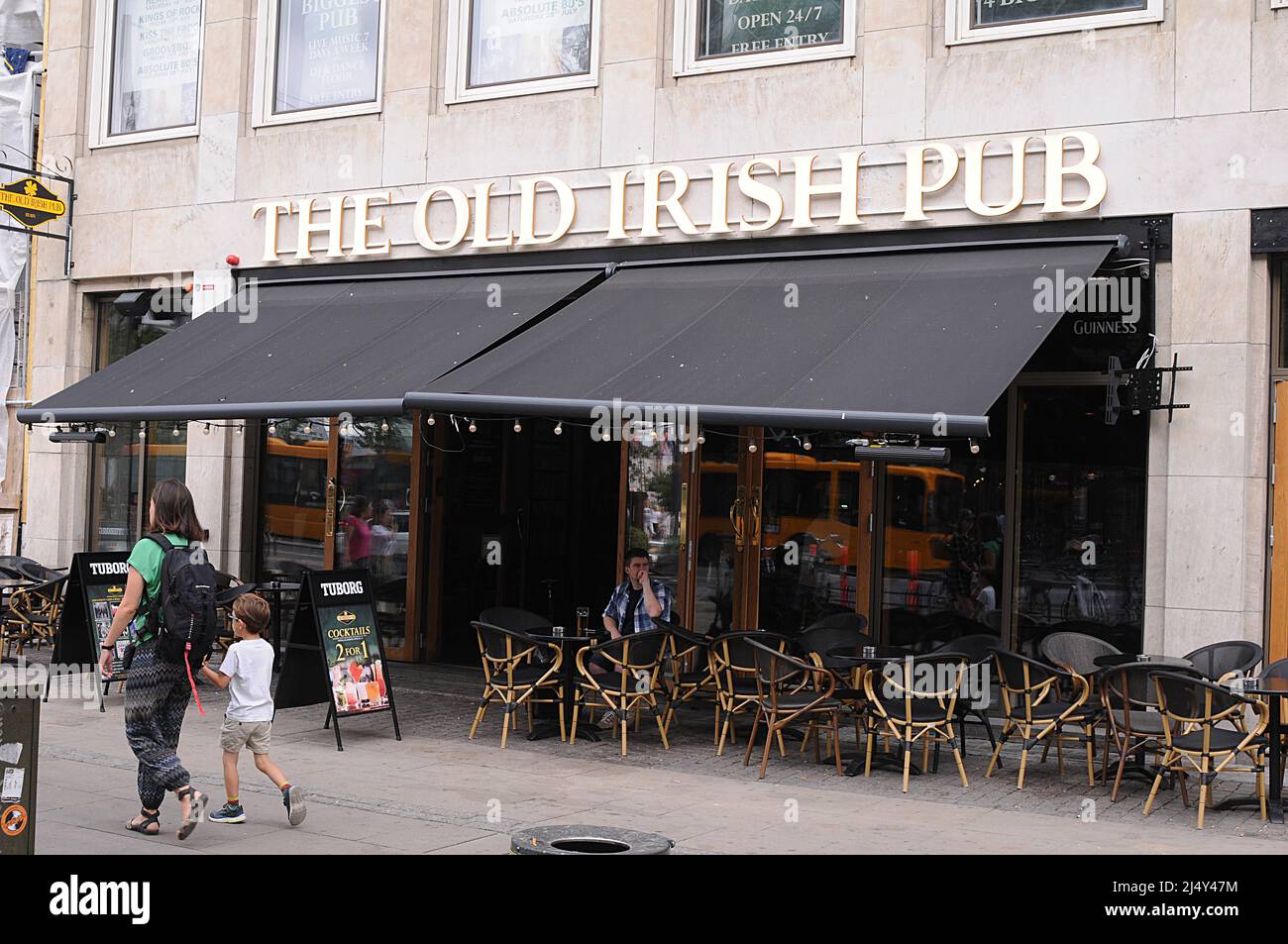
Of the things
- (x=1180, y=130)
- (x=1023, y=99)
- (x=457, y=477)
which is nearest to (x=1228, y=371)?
(x=1180, y=130)

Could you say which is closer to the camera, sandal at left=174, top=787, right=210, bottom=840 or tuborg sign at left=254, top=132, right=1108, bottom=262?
sandal at left=174, top=787, right=210, bottom=840

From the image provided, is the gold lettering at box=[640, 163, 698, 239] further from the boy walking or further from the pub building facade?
the boy walking

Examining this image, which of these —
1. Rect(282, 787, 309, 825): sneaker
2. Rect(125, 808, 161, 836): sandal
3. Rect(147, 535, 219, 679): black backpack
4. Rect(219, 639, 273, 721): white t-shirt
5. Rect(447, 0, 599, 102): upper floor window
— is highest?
Rect(447, 0, 599, 102): upper floor window

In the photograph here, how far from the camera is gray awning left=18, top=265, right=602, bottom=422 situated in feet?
35.1

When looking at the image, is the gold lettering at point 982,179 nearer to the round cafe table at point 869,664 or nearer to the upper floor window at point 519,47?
the round cafe table at point 869,664

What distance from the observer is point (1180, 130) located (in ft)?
32.8

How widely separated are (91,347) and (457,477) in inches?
179

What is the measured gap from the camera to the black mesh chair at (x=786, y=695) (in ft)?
30.6

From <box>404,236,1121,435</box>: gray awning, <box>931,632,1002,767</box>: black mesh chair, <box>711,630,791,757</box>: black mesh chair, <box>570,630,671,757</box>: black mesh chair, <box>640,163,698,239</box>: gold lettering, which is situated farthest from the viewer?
<box>640,163,698,239</box>: gold lettering

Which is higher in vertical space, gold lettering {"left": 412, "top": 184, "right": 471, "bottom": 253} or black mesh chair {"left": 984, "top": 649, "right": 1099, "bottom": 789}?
gold lettering {"left": 412, "top": 184, "right": 471, "bottom": 253}

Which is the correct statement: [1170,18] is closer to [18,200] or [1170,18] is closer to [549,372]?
[549,372]

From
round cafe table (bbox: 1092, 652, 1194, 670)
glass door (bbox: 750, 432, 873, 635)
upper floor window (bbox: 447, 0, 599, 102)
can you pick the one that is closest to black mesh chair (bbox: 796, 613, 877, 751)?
glass door (bbox: 750, 432, 873, 635)

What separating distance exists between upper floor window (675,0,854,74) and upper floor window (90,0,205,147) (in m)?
5.75

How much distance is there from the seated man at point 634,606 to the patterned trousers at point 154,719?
13.3 ft
